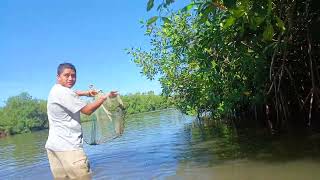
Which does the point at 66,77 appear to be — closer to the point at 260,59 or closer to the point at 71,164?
the point at 71,164

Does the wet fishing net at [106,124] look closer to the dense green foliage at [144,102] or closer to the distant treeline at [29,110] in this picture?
the distant treeline at [29,110]

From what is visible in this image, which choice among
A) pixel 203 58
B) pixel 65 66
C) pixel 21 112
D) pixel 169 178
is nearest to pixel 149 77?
pixel 203 58

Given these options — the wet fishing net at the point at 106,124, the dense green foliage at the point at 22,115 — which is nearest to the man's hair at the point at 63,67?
the wet fishing net at the point at 106,124

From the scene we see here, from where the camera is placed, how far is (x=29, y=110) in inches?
3211

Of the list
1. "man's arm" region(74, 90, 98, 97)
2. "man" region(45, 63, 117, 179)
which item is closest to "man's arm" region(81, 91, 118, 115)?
"man" region(45, 63, 117, 179)

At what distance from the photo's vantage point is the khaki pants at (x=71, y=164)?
4.75 meters

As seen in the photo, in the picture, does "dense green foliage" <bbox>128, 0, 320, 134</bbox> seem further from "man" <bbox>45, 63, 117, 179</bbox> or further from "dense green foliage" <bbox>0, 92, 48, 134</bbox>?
"dense green foliage" <bbox>0, 92, 48, 134</bbox>

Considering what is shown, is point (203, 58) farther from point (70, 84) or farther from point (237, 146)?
point (70, 84)

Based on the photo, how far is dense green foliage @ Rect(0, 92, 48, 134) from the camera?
7256 cm

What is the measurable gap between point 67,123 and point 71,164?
449mm

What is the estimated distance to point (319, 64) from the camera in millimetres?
9602

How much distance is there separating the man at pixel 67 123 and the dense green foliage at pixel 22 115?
228 feet

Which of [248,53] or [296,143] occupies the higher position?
[248,53]

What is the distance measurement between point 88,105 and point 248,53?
18.2ft
